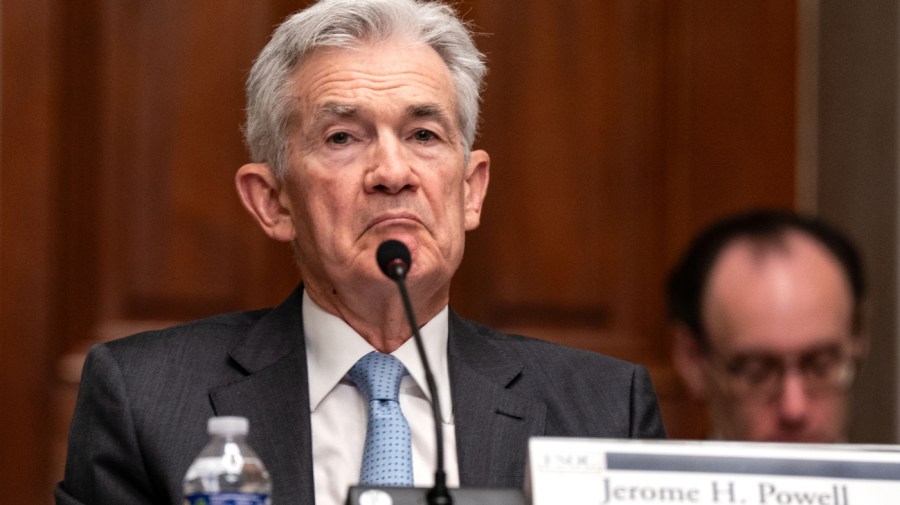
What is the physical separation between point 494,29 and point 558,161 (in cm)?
34

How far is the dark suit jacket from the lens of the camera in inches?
78.3

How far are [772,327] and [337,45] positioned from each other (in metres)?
0.82

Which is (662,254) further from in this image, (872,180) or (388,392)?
(388,392)

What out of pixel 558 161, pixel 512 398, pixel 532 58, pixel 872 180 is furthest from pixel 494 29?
pixel 512 398

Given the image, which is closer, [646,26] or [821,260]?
[821,260]

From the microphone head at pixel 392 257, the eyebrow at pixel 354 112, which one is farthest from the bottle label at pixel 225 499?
the eyebrow at pixel 354 112

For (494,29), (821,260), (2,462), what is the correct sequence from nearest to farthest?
1. (821,260)
2. (2,462)
3. (494,29)

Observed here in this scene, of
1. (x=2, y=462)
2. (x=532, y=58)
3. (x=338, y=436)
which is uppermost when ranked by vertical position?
(x=532, y=58)

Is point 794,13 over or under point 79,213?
over

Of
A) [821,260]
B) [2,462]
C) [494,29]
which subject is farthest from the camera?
[494,29]

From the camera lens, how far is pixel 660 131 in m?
3.23

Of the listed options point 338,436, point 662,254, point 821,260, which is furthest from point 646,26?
point 338,436

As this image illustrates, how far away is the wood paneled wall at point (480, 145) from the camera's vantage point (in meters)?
2.97

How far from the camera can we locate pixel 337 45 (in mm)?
2201
